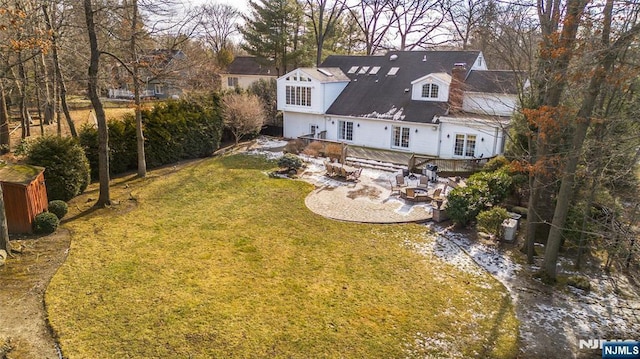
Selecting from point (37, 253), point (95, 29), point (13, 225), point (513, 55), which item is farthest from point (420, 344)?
point (95, 29)

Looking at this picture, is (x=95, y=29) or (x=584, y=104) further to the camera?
(x=95, y=29)

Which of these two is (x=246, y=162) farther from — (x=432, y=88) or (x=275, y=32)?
(x=275, y=32)

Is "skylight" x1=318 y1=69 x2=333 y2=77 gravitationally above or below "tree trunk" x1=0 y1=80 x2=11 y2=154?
above

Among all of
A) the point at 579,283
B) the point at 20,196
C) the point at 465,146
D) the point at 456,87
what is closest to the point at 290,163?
the point at 465,146

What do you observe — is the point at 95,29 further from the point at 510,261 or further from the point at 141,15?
the point at 510,261

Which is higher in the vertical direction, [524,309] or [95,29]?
[95,29]

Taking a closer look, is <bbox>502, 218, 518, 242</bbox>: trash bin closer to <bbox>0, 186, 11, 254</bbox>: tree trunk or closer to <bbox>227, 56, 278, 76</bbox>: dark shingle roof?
<bbox>0, 186, 11, 254</bbox>: tree trunk

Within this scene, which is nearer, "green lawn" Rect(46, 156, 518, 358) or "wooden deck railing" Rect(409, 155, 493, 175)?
"green lawn" Rect(46, 156, 518, 358)

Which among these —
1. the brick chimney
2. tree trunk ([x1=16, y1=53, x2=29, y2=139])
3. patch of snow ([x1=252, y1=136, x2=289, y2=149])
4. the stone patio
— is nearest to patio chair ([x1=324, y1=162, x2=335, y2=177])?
the stone patio
